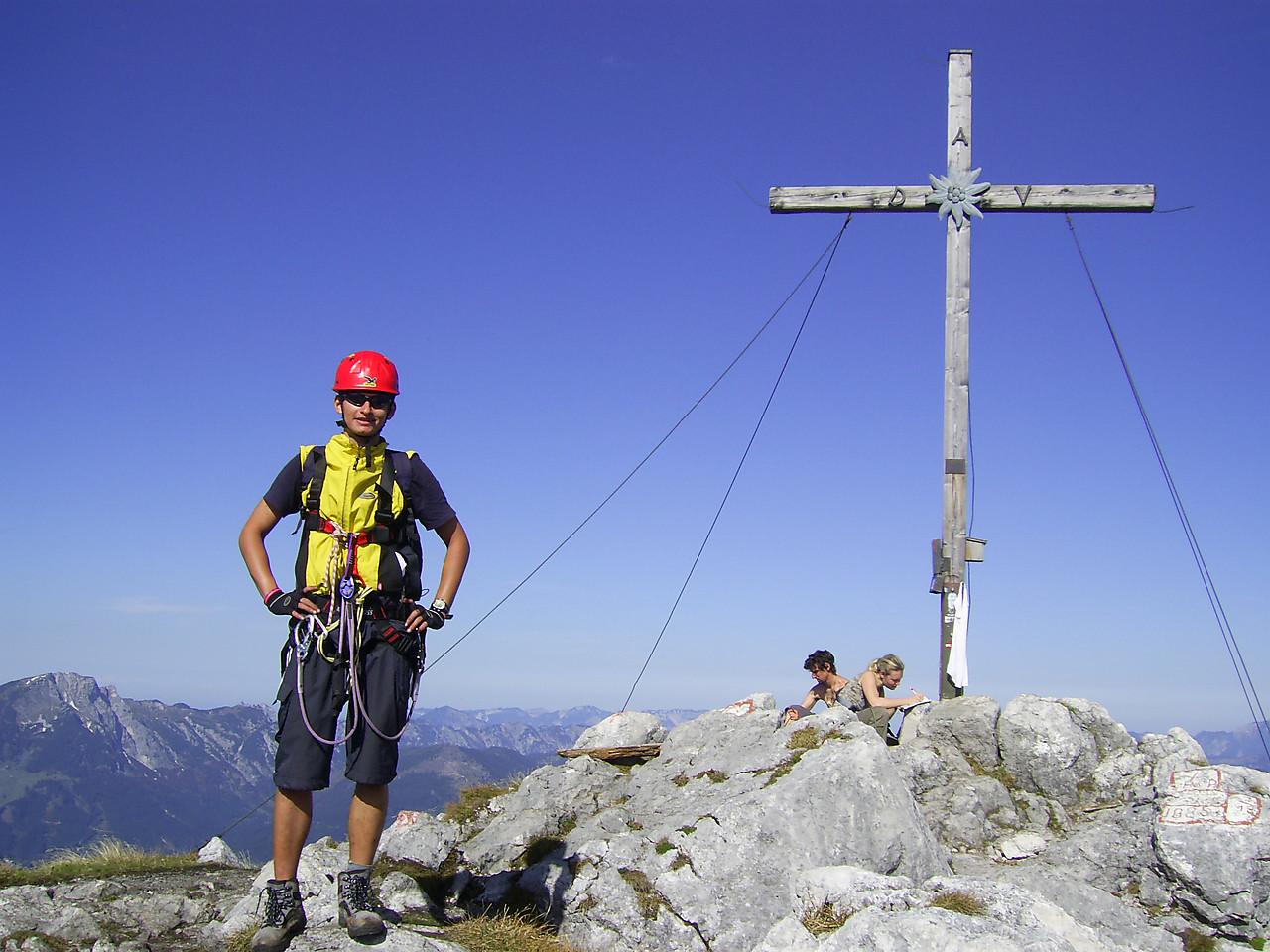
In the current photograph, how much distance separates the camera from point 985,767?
8.84 m

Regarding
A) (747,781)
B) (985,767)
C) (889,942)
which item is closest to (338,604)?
(889,942)

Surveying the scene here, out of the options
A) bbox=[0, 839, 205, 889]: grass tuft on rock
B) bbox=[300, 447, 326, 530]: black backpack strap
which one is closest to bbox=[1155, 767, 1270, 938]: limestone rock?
bbox=[300, 447, 326, 530]: black backpack strap

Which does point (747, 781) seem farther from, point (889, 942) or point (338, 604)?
point (338, 604)

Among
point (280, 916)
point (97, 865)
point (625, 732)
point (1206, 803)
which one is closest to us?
point (280, 916)

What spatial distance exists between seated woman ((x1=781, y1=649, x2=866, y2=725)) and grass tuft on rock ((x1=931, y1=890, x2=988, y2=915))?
419 centimetres

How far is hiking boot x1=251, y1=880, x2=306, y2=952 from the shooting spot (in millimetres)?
4691

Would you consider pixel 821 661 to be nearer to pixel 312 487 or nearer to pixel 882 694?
pixel 882 694

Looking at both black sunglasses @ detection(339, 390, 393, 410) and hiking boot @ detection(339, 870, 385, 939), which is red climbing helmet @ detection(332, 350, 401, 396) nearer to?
black sunglasses @ detection(339, 390, 393, 410)

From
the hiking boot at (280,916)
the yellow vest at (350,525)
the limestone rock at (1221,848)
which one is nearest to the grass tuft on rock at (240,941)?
the hiking boot at (280,916)

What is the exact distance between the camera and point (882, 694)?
9891 millimetres

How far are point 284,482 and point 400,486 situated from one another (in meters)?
0.63

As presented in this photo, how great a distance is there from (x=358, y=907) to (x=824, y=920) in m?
2.80

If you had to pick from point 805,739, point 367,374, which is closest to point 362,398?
point 367,374

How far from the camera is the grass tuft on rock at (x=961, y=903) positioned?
5.54m
